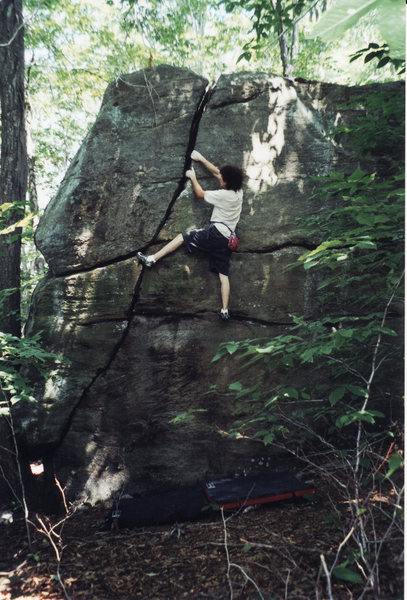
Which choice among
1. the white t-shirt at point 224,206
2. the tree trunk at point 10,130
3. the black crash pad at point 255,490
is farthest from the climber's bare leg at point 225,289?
the tree trunk at point 10,130

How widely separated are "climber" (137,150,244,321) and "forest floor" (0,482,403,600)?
8.32 feet

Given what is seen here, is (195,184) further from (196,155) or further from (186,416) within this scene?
(186,416)

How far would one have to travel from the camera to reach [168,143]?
5.44 meters

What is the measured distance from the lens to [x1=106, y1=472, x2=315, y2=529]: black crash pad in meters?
4.15

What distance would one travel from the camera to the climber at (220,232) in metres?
5.08

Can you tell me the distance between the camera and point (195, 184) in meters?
5.20

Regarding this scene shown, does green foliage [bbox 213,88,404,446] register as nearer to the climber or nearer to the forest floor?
the forest floor

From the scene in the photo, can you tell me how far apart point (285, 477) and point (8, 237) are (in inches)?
195

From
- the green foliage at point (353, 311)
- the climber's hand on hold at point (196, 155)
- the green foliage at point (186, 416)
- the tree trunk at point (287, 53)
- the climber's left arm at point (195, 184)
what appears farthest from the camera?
the tree trunk at point (287, 53)

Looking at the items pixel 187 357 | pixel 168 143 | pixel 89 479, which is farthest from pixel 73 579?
pixel 168 143

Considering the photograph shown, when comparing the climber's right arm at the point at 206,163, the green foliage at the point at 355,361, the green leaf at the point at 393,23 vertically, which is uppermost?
the climber's right arm at the point at 206,163

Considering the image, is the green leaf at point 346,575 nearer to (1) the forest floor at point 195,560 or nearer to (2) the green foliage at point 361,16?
(1) the forest floor at point 195,560

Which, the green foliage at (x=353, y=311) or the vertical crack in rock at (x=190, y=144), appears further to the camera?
the vertical crack in rock at (x=190, y=144)

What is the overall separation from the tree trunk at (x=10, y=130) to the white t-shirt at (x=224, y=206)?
2875 mm
